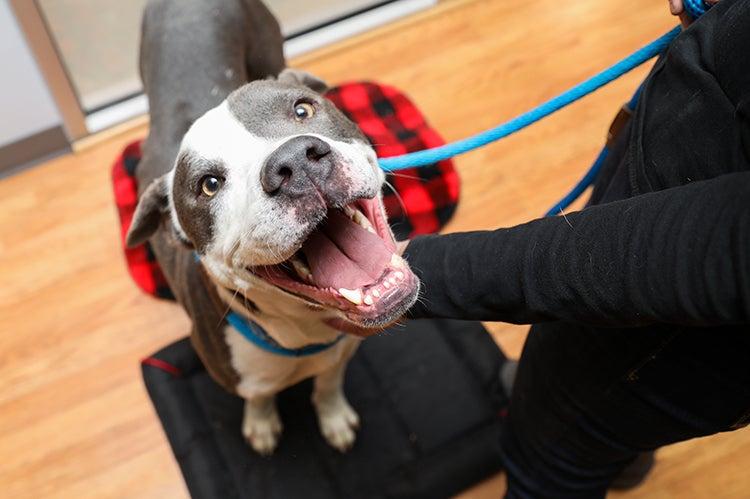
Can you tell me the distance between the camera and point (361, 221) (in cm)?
141

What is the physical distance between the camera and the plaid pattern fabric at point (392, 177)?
2633 mm

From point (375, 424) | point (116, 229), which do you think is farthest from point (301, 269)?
point (116, 229)

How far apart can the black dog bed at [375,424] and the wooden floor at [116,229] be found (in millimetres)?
121

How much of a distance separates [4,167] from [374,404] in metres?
2.04

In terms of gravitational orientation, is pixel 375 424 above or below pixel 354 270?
below

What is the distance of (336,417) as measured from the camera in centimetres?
215

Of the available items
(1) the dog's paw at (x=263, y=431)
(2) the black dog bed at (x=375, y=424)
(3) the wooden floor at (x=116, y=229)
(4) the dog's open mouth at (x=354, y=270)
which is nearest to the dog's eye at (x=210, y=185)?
(4) the dog's open mouth at (x=354, y=270)

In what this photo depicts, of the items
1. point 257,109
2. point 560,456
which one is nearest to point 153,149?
point 257,109

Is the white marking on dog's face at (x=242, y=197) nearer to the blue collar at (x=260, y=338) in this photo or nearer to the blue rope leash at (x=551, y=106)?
the blue rope leash at (x=551, y=106)

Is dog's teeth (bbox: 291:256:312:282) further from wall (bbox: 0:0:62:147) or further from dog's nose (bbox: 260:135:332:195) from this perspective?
wall (bbox: 0:0:62:147)

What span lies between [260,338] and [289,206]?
23.4 inches

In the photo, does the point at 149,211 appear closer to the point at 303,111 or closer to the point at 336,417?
the point at 303,111

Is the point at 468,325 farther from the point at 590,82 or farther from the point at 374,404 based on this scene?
the point at 590,82

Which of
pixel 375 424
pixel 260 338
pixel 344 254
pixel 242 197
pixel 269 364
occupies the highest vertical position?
pixel 242 197
